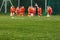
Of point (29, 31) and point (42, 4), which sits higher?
point (29, 31)

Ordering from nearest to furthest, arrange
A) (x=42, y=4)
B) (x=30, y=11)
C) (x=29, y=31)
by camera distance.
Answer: (x=29, y=31)
(x=30, y=11)
(x=42, y=4)

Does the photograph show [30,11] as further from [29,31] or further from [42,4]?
[29,31]

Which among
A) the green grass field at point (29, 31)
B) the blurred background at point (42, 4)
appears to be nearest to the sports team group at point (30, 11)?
the blurred background at point (42, 4)

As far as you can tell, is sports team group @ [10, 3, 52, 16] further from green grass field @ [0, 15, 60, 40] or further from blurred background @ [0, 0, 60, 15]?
green grass field @ [0, 15, 60, 40]

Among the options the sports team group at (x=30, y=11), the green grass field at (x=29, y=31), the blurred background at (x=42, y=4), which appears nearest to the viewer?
the green grass field at (x=29, y=31)

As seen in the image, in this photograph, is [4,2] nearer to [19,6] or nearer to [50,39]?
[19,6]

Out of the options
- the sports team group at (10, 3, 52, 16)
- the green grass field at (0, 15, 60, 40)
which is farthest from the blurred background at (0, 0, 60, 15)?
the green grass field at (0, 15, 60, 40)

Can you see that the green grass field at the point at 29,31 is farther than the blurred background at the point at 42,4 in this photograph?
No

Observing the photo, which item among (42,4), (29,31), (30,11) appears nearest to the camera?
(29,31)

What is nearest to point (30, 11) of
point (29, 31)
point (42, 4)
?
point (42, 4)

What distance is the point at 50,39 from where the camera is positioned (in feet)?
28.3

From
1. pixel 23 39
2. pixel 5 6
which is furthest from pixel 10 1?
pixel 23 39

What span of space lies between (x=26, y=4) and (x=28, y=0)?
60 centimetres

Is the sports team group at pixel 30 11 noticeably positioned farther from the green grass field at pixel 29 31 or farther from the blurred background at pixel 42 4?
the green grass field at pixel 29 31
